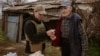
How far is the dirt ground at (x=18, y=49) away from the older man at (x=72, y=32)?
7.10 m

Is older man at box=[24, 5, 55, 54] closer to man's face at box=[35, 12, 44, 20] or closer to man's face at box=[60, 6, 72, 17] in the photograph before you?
man's face at box=[35, 12, 44, 20]

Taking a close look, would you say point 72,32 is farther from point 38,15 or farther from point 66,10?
point 38,15

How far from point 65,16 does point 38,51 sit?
823 millimetres

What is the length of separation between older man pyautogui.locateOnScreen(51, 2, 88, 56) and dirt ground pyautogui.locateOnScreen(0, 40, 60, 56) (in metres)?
7.10

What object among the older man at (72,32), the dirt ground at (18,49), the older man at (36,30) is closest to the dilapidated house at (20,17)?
the dirt ground at (18,49)

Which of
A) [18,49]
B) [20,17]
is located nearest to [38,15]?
[18,49]

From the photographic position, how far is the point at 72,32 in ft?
15.8

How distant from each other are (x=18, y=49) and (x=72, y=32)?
898 cm

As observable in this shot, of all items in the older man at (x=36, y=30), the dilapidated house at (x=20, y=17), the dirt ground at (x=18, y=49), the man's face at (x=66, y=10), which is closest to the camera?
the older man at (x=36, y=30)

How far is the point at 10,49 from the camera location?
13.6m

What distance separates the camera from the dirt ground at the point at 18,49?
12.3m

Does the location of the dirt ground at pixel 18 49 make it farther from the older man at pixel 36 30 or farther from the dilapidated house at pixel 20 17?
the older man at pixel 36 30

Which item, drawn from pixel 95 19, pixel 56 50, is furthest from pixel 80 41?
pixel 56 50

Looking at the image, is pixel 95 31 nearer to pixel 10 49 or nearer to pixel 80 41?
pixel 10 49
